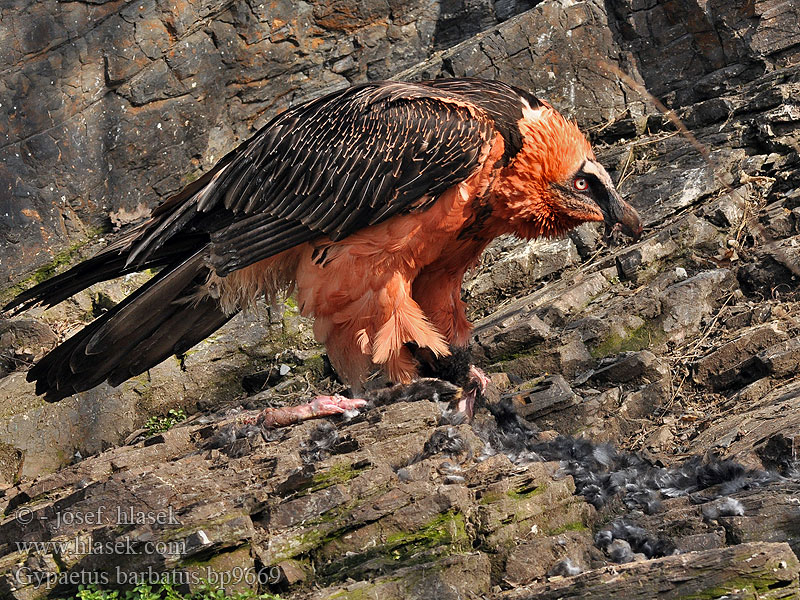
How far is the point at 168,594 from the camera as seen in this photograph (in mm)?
4395

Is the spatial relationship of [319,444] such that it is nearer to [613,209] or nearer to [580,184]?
[580,184]

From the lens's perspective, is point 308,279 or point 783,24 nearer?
point 308,279

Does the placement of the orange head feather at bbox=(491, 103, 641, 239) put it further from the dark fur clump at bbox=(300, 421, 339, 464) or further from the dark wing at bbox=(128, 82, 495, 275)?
the dark fur clump at bbox=(300, 421, 339, 464)

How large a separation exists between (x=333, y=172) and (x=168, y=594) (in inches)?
134

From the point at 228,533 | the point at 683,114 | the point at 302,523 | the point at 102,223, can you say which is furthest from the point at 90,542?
the point at 683,114

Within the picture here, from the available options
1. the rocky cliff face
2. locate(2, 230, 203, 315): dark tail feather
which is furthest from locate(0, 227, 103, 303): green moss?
locate(2, 230, 203, 315): dark tail feather

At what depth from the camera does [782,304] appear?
8.09 meters

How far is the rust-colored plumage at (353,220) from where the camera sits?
665cm

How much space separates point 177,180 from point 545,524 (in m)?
7.44

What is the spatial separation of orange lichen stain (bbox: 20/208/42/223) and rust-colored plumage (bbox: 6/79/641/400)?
12.7ft

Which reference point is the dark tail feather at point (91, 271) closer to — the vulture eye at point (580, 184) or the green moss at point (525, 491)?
the vulture eye at point (580, 184)

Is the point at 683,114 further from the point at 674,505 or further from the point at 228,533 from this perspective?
the point at 228,533

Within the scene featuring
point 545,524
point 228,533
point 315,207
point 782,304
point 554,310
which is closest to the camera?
point 228,533

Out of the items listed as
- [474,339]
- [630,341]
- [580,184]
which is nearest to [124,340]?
[474,339]
